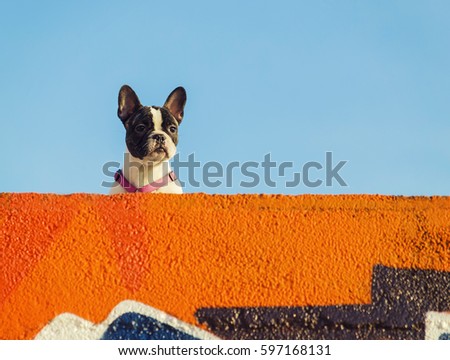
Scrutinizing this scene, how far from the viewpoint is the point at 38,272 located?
2.99 m

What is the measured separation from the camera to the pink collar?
17.6 ft

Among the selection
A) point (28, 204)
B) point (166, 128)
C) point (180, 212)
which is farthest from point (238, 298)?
point (166, 128)

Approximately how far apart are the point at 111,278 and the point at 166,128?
121 inches

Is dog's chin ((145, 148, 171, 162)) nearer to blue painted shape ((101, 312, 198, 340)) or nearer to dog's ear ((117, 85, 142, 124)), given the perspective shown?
dog's ear ((117, 85, 142, 124))

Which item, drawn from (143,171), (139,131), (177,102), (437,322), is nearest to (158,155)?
(143,171)

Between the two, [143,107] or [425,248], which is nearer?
[425,248]

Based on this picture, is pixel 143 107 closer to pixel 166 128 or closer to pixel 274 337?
pixel 166 128

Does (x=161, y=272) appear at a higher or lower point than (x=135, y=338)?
higher

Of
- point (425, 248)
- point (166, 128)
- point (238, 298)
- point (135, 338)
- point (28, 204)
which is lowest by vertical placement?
point (135, 338)

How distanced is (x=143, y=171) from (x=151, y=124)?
50cm

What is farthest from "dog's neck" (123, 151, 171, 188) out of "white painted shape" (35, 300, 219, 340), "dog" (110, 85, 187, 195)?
"white painted shape" (35, 300, 219, 340)

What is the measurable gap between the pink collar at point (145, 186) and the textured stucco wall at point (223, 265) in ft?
7.39

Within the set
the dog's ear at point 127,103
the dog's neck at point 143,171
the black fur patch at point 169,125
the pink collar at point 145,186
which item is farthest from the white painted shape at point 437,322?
the dog's ear at point 127,103

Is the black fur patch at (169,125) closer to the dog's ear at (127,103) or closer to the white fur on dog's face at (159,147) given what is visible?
the white fur on dog's face at (159,147)
